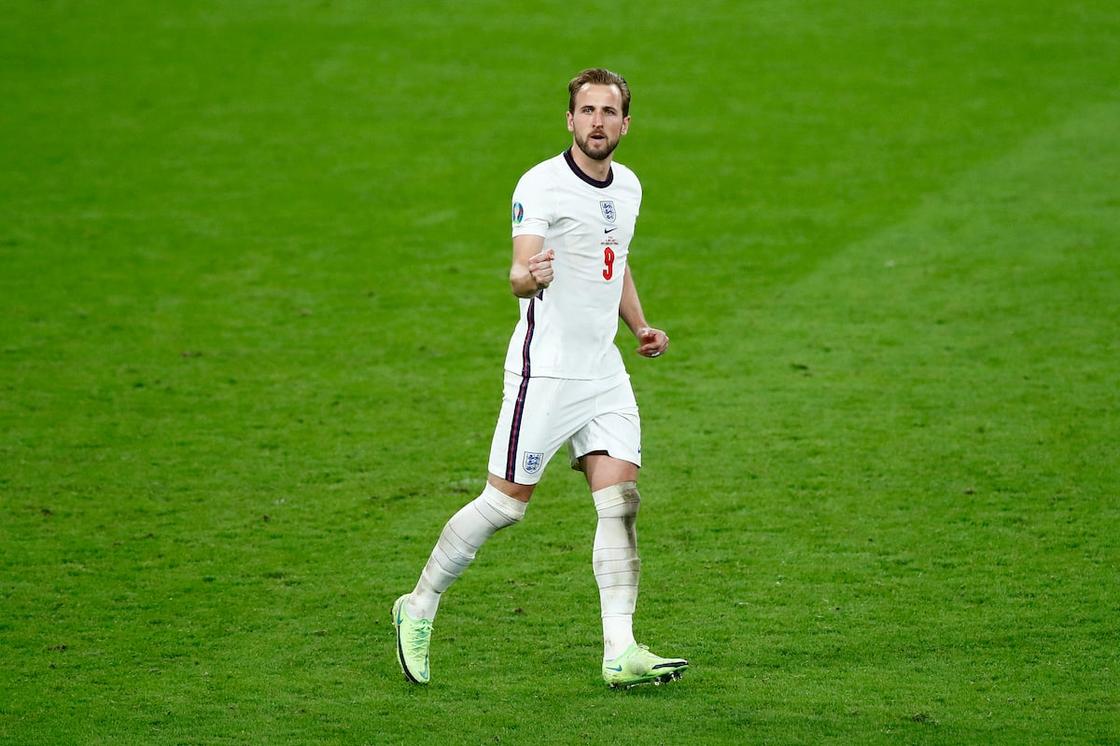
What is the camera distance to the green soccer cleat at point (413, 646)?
536cm

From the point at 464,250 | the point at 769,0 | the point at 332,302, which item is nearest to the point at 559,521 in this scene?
the point at 332,302

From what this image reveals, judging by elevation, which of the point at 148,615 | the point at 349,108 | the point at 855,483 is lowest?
the point at 148,615

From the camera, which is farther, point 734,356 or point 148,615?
point 734,356

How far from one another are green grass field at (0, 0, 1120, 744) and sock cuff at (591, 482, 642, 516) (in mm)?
678

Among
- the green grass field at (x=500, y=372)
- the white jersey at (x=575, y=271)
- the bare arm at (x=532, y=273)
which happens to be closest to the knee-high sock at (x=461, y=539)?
the green grass field at (x=500, y=372)

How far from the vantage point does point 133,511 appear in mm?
7457

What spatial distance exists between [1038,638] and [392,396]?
16.4 feet

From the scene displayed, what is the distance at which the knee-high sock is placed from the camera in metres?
5.43

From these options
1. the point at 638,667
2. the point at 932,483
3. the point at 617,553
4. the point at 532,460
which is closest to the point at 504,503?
the point at 532,460

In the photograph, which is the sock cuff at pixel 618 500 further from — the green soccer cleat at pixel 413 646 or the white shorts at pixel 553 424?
the green soccer cleat at pixel 413 646

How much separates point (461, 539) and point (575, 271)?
1148mm

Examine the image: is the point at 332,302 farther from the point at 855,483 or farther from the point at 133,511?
the point at 855,483

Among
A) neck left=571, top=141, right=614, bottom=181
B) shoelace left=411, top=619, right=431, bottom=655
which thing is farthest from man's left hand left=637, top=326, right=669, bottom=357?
shoelace left=411, top=619, right=431, bottom=655

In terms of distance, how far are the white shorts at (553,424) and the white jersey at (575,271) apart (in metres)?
0.06
